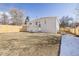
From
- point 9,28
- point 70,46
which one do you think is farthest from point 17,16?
point 70,46

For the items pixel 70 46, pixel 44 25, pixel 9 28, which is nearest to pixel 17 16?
pixel 9 28

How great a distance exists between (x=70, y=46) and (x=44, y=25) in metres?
0.29

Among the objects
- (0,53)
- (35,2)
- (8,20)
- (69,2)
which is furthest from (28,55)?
(69,2)

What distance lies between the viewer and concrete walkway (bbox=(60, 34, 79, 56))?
1230 millimetres

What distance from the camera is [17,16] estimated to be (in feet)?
4.18

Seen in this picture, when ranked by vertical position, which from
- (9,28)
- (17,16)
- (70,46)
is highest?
(17,16)

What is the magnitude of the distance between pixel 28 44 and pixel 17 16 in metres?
0.27

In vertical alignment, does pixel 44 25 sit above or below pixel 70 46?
above

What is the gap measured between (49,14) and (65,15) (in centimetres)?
14

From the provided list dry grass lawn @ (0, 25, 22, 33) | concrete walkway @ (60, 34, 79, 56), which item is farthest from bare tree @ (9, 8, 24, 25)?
concrete walkway @ (60, 34, 79, 56)

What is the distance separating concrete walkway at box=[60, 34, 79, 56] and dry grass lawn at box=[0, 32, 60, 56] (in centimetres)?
6

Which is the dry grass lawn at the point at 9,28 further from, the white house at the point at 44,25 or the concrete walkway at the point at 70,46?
the concrete walkway at the point at 70,46

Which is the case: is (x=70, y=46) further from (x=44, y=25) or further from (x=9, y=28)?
(x=9, y=28)

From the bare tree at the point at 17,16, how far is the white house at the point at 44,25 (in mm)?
80
